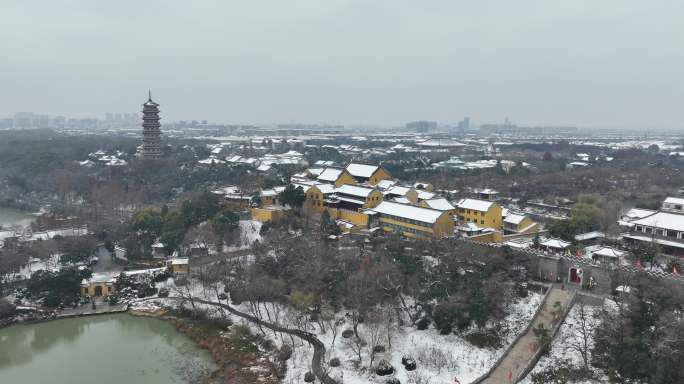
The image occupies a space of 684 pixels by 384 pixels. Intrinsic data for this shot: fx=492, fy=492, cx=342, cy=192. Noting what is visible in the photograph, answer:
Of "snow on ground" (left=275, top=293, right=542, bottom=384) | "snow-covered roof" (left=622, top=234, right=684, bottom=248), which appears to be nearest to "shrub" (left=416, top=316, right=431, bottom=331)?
"snow on ground" (left=275, top=293, right=542, bottom=384)

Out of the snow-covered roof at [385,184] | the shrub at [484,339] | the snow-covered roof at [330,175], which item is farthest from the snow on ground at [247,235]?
the shrub at [484,339]

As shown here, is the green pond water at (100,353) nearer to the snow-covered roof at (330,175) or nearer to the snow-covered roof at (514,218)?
the snow-covered roof at (330,175)

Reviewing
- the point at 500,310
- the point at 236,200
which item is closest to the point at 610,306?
the point at 500,310

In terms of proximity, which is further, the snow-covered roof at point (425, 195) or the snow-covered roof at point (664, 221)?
the snow-covered roof at point (425, 195)

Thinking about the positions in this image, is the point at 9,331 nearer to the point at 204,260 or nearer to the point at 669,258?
the point at 204,260

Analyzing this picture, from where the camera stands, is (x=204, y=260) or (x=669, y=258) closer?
(x=669, y=258)

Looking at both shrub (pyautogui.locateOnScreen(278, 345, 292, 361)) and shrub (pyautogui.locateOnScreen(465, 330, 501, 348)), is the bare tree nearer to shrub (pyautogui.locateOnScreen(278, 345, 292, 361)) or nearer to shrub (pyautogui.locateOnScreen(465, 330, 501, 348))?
shrub (pyautogui.locateOnScreen(465, 330, 501, 348))

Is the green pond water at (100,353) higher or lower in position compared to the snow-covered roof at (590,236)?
lower
